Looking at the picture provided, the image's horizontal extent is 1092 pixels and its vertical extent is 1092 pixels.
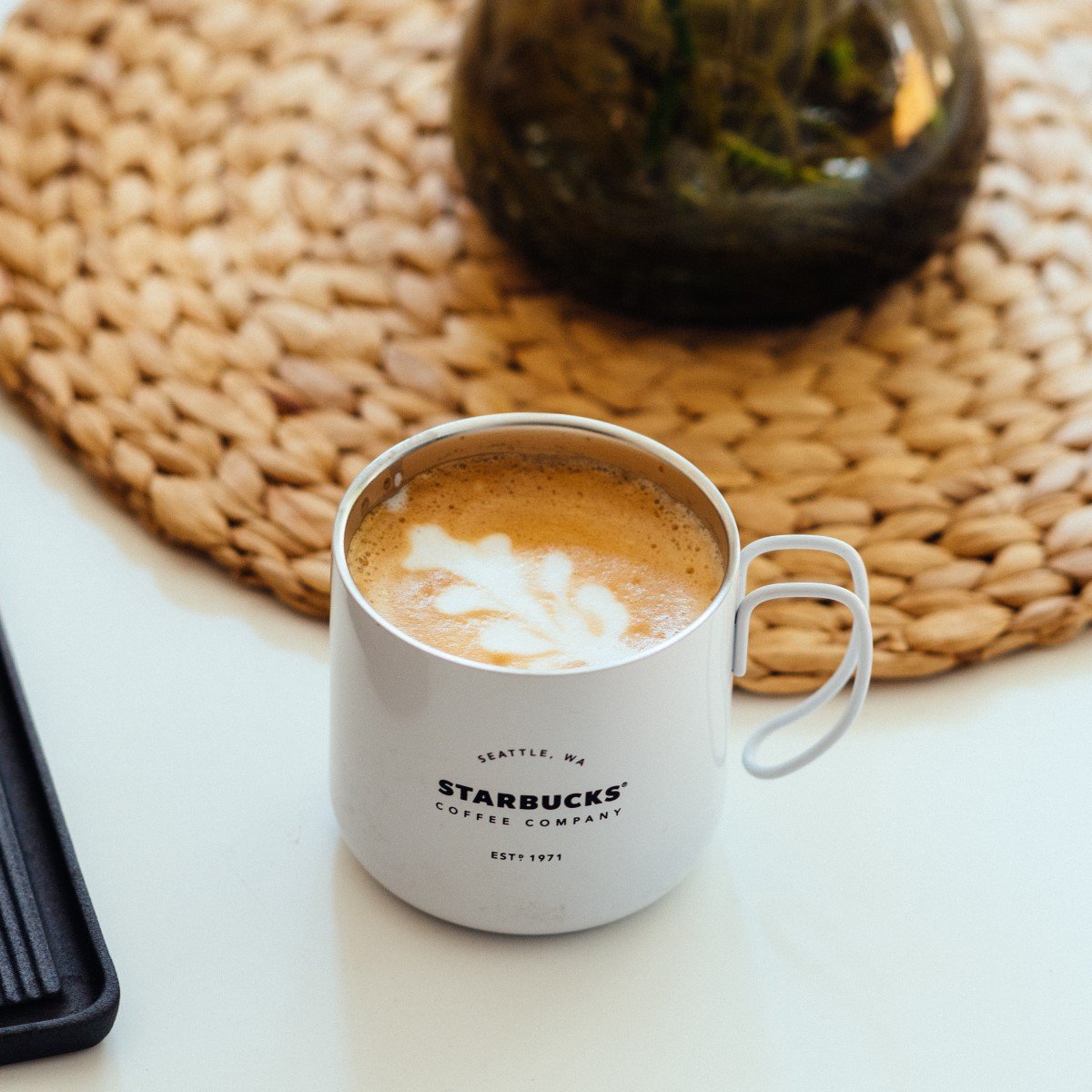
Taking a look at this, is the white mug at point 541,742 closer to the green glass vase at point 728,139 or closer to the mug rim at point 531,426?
the mug rim at point 531,426

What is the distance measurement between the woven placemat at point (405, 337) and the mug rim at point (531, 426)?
13cm

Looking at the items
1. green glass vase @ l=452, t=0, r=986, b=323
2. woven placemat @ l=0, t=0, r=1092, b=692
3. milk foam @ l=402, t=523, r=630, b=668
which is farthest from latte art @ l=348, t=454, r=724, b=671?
green glass vase @ l=452, t=0, r=986, b=323

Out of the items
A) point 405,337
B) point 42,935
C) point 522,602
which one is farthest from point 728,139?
point 42,935

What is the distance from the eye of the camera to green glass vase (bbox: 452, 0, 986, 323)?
0.71 meters

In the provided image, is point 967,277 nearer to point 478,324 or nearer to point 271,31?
point 478,324

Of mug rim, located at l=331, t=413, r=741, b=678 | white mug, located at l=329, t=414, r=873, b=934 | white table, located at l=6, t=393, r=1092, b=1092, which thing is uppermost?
mug rim, located at l=331, t=413, r=741, b=678

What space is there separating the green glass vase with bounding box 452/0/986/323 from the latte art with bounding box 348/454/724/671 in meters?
0.22

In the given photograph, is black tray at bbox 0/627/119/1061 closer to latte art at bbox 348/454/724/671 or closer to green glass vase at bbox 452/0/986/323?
latte art at bbox 348/454/724/671

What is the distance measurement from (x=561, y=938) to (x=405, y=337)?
33 centimetres

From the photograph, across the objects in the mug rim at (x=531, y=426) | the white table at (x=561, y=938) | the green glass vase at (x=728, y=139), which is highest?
the green glass vase at (x=728, y=139)

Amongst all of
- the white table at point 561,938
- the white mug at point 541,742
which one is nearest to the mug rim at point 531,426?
the white mug at point 541,742

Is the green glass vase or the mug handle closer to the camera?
the mug handle

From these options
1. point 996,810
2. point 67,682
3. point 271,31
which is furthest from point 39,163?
point 996,810

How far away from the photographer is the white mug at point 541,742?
18.1 inches
